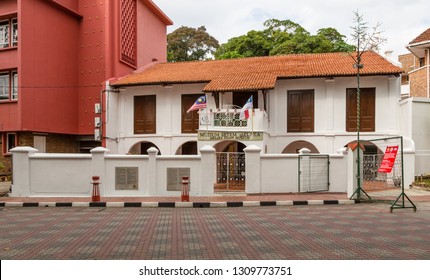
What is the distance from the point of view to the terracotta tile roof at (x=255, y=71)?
20.5 metres

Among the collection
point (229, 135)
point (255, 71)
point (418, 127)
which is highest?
point (255, 71)

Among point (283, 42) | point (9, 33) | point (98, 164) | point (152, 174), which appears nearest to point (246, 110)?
point (152, 174)

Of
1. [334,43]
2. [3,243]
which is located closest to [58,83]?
[3,243]

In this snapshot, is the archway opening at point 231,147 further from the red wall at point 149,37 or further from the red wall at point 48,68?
the red wall at point 149,37

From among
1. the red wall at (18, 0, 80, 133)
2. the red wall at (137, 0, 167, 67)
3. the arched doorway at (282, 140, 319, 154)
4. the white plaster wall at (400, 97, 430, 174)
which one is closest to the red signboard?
the white plaster wall at (400, 97, 430, 174)

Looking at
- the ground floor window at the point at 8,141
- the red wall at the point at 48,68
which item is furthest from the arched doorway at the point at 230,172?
the ground floor window at the point at 8,141

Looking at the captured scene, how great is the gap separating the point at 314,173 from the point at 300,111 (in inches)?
287

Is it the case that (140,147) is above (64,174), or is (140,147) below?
above

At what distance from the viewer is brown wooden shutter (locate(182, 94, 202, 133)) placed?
75.2 ft

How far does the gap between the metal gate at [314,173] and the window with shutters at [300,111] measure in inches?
251

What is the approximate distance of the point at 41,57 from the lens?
22.1 metres

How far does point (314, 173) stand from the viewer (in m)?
15.4

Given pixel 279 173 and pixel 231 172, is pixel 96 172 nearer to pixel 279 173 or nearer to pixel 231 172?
pixel 231 172

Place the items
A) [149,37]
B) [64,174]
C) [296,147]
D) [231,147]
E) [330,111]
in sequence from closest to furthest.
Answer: [64,174], [330,111], [231,147], [296,147], [149,37]
